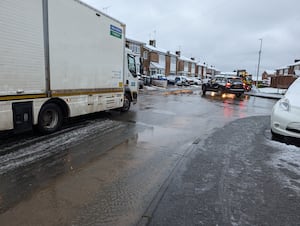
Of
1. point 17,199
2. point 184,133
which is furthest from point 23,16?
point 184,133

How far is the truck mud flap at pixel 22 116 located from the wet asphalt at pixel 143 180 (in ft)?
1.28

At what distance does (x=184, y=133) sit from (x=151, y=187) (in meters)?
3.76

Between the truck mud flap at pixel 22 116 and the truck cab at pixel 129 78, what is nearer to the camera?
the truck mud flap at pixel 22 116

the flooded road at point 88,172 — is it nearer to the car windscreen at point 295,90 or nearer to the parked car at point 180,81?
the car windscreen at point 295,90

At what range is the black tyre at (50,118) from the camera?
6332mm

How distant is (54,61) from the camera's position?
626cm

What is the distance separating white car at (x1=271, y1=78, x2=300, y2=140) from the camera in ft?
17.3

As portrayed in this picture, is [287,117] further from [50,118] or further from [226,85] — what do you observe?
[226,85]

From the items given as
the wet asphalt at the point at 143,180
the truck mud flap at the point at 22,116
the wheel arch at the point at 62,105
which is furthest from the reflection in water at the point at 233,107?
the truck mud flap at the point at 22,116

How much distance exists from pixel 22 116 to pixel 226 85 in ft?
71.3

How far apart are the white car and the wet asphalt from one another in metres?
0.53

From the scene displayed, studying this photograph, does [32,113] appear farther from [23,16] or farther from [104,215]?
[104,215]

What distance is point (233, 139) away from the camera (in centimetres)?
671

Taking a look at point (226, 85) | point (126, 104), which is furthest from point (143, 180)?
point (226, 85)
